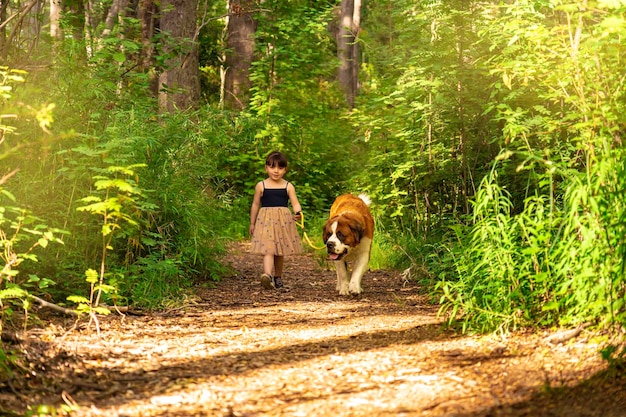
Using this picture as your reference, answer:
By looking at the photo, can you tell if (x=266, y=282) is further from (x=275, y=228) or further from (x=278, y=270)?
(x=275, y=228)

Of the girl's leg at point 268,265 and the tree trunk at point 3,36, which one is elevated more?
Answer: the tree trunk at point 3,36

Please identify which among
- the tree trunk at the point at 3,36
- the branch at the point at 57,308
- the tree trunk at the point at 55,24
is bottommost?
the branch at the point at 57,308

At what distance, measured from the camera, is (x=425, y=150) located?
11.0 metres

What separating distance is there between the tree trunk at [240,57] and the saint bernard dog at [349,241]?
10335 millimetres

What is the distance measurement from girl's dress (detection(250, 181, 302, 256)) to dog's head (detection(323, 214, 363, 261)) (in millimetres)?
A: 895

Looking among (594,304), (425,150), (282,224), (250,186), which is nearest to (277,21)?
(250,186)

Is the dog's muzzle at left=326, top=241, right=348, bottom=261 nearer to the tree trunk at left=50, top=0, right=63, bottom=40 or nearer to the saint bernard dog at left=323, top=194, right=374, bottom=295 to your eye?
the saint bernard dog at left=323, top=194, right=374, bottom=295

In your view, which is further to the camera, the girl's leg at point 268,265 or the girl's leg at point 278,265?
the girl's leg at point 278,265

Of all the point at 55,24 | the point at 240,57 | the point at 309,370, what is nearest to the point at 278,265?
the point at 309,370

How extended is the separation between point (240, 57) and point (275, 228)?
33.8 feet

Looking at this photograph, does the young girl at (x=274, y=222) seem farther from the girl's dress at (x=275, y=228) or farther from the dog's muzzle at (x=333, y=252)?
the dog's muzzle at (x=333, y=252)

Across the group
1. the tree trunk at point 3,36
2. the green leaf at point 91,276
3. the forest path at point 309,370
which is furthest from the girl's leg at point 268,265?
the tree trunk at point 3,36

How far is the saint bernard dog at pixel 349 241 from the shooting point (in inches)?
338

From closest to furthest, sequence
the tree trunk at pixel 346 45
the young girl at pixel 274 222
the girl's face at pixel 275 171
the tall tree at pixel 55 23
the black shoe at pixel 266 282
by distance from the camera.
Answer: the tall tree at pixel 55 23
the black shoe at pixel 266 282
the young girl at pixel 274 222
the girl's face at pixel 275 171
the tree trunk at pixel 346 45
